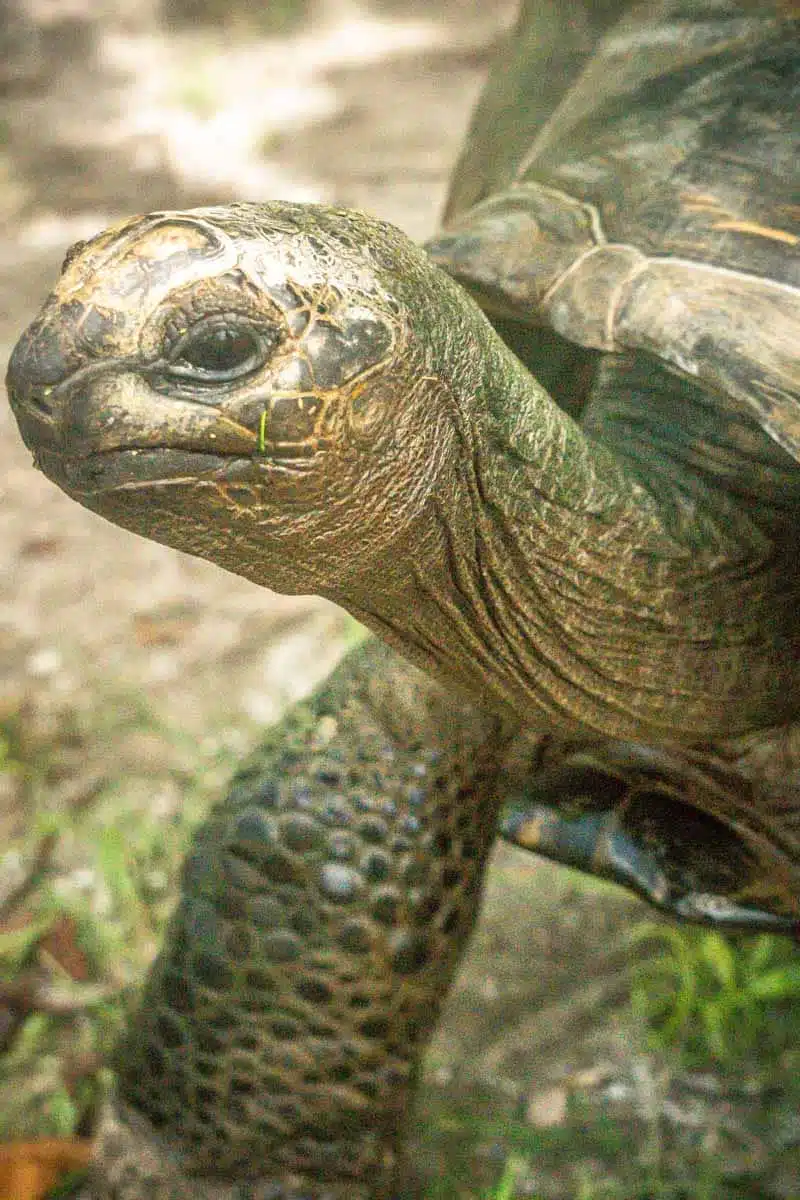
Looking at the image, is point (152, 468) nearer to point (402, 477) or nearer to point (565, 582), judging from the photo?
point (402, 477)

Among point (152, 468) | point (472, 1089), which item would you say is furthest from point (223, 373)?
point (472, 1089)

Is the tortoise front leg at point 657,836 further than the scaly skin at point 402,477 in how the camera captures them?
Yes

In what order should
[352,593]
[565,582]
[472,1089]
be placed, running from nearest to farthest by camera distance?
[352,593]
[565,582]
[472,1089]

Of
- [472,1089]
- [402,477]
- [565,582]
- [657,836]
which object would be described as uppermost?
[402,477]

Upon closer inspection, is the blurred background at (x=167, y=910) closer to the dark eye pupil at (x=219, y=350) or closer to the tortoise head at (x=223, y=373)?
the tortoise head at (x=223, y=373)

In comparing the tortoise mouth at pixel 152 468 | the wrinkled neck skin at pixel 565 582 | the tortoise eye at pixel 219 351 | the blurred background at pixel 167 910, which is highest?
the tortoise eye at pixel 219 351

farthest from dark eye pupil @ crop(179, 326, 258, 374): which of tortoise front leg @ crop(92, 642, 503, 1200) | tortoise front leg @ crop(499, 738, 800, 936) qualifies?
tortoise front leg @ crop(499, 738, 800, 936)

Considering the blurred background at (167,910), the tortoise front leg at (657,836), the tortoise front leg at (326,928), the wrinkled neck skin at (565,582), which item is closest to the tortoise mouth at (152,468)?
the wrinkled neck skin at (565,582)
